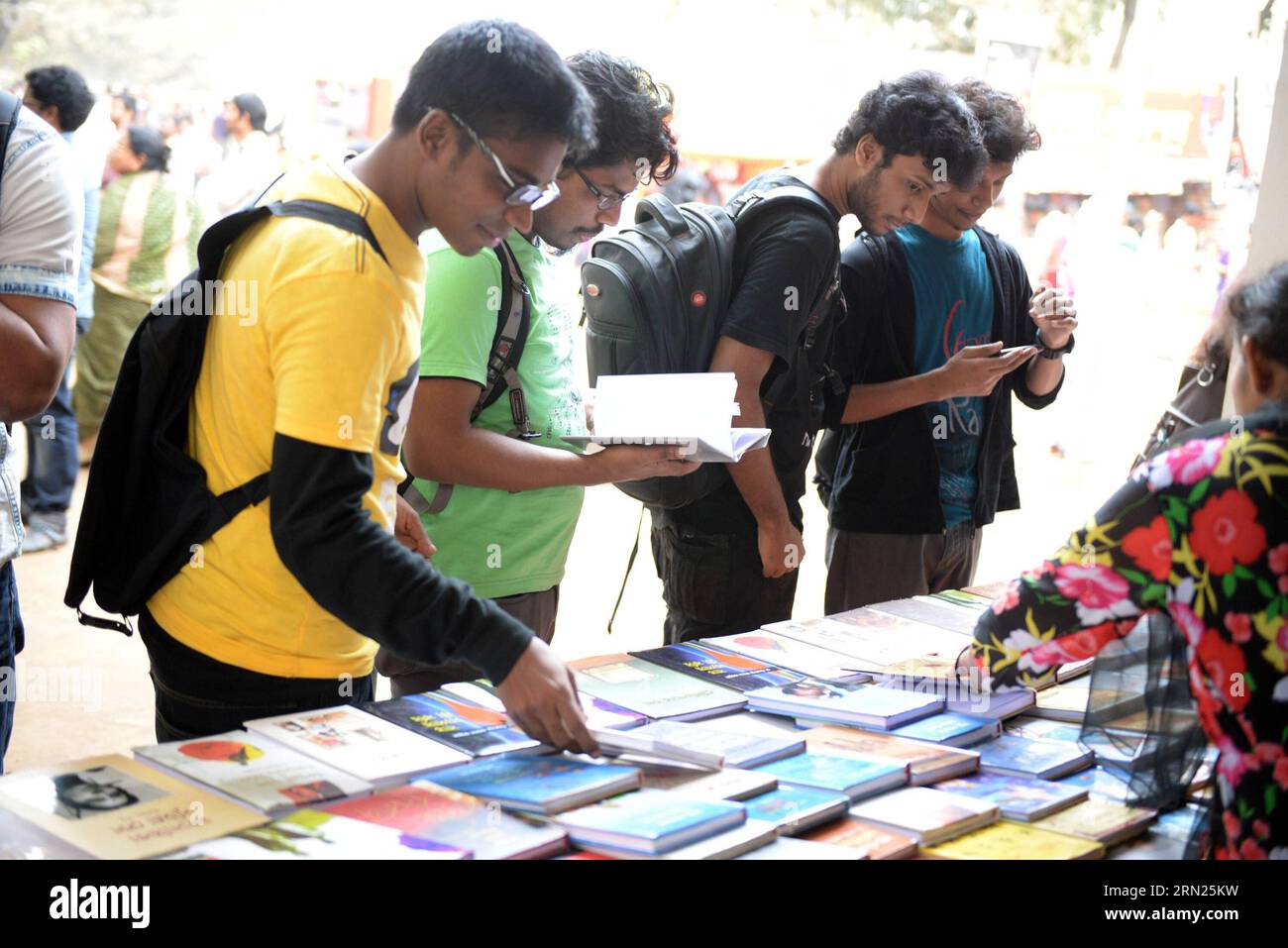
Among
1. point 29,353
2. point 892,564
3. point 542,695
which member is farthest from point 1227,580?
point 29,353

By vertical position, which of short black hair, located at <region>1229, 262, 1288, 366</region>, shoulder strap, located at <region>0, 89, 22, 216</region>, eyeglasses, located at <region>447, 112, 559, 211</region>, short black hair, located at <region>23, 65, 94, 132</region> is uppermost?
short black hair, located at <region>23, 65, 94, 132</region>

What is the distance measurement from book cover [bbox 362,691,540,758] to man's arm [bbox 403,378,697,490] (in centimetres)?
34

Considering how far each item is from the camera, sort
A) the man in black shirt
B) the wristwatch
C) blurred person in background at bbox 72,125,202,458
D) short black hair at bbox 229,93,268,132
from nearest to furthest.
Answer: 1. the man in black shirt
2. the wristwatch
3. blurred person in background at bbox 72,125,202,458
4. short black hair at bbox 229,93,268,132

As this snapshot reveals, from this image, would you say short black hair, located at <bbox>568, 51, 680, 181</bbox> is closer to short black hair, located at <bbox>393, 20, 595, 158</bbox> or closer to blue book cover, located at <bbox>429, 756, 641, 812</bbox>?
short black hair, located at <bbox>393, 20, 595, 158</bbox>

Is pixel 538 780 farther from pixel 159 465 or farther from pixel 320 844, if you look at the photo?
pixel 159 465

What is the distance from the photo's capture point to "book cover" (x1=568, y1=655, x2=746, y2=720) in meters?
1.70

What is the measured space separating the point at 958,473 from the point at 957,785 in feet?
3.98

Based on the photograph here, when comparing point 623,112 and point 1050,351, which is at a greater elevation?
point 623,112

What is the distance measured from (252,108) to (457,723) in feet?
18.7

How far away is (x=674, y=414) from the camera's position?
1.95 meters

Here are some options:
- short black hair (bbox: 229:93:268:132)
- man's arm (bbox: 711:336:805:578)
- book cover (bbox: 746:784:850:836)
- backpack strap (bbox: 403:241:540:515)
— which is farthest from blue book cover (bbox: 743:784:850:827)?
short black hair (bbox: 229:93:268:132)

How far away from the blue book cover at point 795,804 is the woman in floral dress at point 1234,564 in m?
0.41
